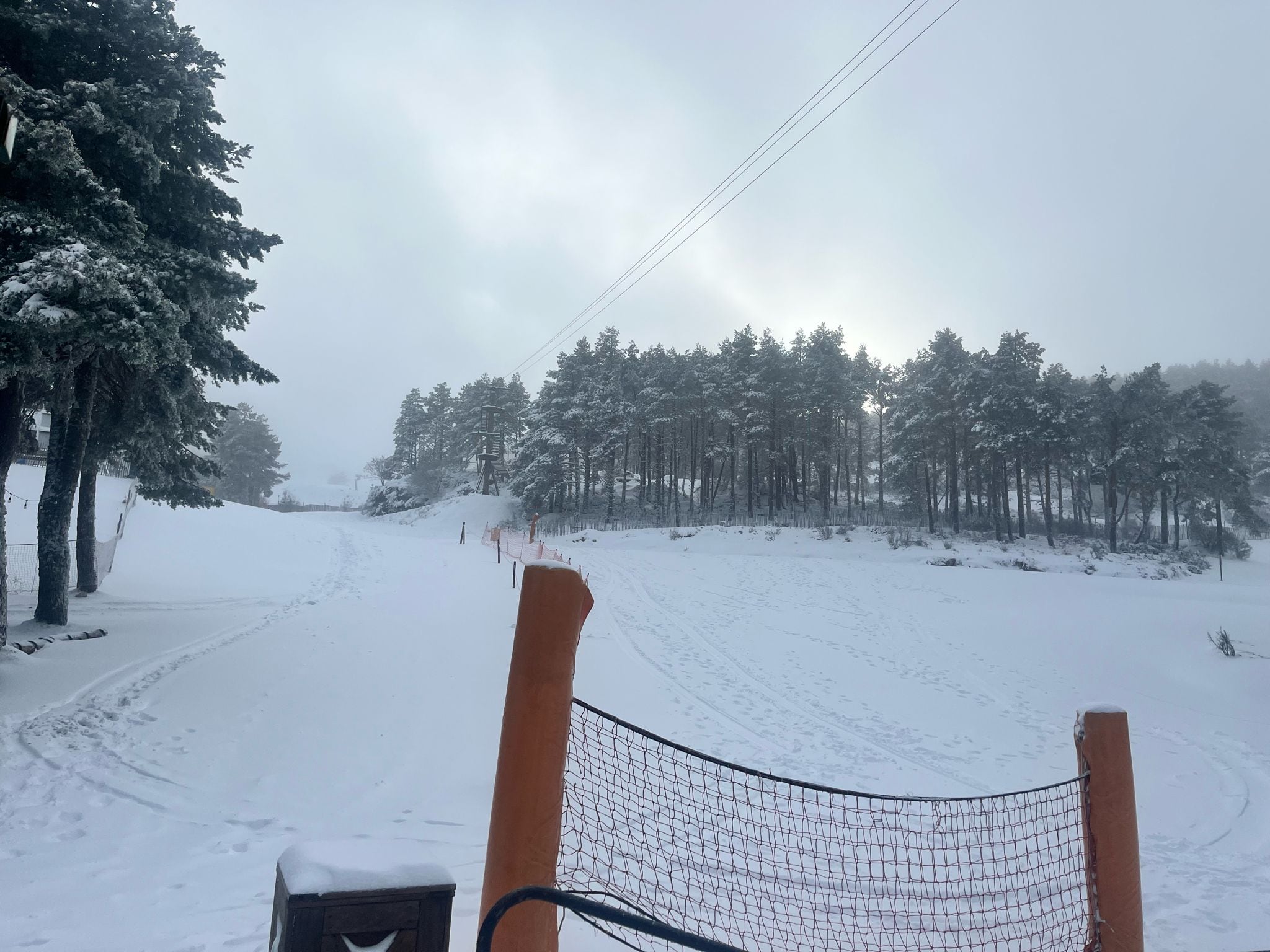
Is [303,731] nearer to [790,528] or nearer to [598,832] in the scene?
[598,832]

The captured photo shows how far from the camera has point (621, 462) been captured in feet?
200

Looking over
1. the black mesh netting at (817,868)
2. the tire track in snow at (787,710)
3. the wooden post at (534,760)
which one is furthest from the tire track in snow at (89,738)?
the tire track in snow at (787,710)

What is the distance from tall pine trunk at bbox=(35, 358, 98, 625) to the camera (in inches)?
379

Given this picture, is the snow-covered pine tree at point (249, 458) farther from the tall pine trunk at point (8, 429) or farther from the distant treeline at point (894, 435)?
the tall pine trunk at point (8, 429)

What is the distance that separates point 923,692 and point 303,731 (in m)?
8.79

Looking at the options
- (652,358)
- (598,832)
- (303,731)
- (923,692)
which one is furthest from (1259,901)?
(652,358)

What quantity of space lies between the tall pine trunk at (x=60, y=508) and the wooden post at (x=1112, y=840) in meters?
12.4

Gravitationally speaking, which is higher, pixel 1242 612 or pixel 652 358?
pixel 652 358

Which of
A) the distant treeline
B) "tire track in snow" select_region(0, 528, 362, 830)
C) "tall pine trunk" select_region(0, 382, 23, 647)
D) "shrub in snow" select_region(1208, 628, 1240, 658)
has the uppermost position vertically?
the distant treeline

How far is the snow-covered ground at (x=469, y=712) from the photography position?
4.32 metres

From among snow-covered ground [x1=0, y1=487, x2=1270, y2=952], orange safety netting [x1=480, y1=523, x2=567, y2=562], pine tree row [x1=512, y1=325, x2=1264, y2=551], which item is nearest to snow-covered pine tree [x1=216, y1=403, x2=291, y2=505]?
pine tree row [x1=512, y1=325, x2=1264, y2=551]

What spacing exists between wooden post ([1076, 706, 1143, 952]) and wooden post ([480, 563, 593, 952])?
257cm

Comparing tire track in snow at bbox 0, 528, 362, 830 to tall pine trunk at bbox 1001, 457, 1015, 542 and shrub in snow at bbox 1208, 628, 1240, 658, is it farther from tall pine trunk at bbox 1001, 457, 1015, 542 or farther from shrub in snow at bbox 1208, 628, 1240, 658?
tall pine trunk at bbox 1001, 457, 1015, 542

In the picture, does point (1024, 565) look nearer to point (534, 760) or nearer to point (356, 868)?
point (534, 760)
